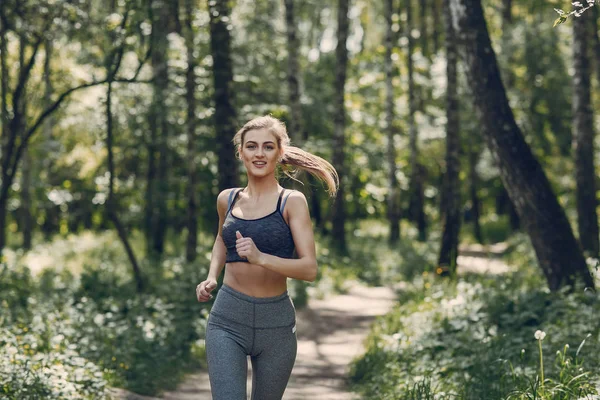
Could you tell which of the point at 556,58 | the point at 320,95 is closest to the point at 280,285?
the point at 320,95

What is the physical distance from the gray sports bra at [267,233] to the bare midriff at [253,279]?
0.16 ft

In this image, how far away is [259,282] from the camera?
4.52m

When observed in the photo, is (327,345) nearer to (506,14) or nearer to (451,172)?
(451,172)

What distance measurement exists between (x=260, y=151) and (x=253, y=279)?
0.69 metres

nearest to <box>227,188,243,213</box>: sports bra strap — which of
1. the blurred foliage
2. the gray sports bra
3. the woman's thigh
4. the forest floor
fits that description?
the gray sports bra

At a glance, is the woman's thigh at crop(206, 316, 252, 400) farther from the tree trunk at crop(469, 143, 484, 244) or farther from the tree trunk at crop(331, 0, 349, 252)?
the tree trunk at crop(469, 143, 484, 244)

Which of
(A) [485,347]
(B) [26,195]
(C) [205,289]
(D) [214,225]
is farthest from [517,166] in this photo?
(B) [26,195]

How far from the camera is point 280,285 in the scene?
15.1 ft

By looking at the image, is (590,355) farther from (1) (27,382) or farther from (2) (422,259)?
(2) (422,259)

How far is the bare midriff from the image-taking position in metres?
4.51

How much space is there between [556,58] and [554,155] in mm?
3853

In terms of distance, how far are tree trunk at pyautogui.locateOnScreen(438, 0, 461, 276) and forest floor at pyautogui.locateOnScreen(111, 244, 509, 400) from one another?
4.77 feet

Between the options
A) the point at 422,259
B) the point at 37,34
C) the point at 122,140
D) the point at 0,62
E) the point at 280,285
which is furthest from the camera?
the point at 122,140

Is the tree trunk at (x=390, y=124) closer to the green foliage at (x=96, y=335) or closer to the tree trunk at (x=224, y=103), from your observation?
the tree trunk at (x=224, y=103)
